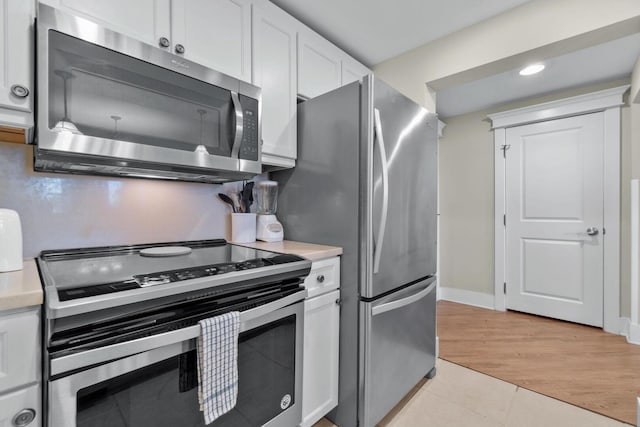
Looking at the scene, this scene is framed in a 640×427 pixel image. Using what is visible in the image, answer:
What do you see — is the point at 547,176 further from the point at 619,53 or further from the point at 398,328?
the point at 398,328

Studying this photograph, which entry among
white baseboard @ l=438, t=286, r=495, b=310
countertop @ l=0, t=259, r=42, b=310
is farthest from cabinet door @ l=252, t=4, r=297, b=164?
white baseboard @ l=438, t=286, r=495, b=310

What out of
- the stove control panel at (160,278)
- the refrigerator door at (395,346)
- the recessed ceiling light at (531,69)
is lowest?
the refrigerator door at (395,346)

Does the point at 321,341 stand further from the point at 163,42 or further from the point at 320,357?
the point at 163,42

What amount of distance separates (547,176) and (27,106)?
4.00 metres

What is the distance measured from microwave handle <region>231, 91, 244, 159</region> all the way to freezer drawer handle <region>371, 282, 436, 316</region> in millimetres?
1032

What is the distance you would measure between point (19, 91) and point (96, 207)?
1.82ft

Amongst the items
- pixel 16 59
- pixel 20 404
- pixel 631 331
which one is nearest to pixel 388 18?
pixel 16 59

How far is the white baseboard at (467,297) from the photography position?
134 inches

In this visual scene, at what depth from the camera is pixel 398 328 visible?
1.61 metres

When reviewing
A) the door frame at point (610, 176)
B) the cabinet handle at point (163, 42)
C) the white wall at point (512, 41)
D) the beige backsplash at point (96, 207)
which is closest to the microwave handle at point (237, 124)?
the cabinet handle at point (163, 42)

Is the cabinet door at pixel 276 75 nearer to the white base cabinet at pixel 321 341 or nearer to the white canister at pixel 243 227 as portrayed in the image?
the white canister at pixel 243 227

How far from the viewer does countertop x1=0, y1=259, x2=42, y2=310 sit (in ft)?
2.15

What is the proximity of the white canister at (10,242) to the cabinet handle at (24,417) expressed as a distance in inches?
18.2

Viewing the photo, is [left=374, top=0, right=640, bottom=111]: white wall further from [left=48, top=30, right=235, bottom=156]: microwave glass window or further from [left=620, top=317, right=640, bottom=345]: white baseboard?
[left=620, top=317, right=640, bottom=345]: white baseboard
